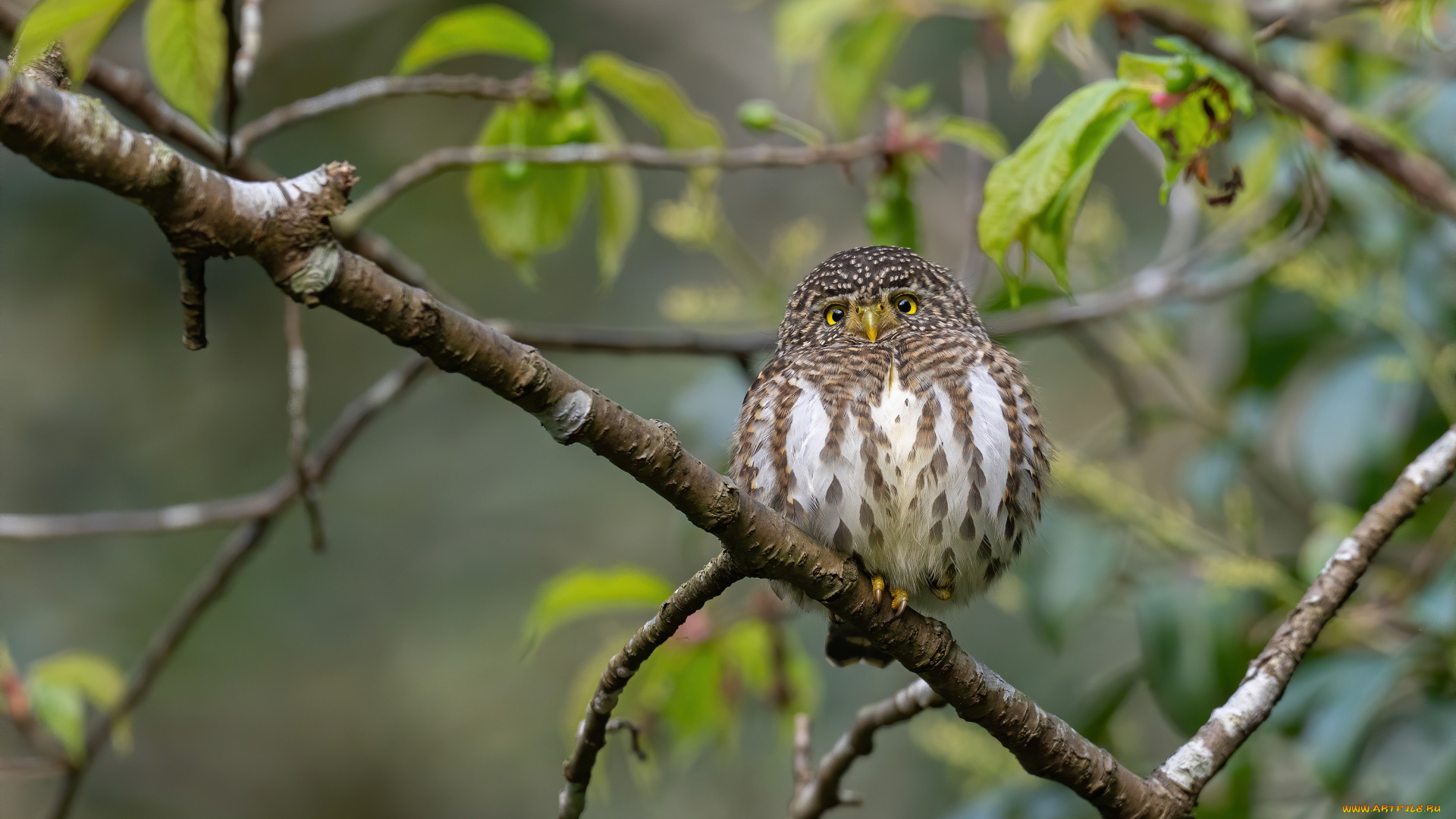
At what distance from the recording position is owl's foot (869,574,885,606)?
7.66 ft

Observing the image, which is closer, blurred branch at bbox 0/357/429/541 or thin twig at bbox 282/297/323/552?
thin twig at bbox 282/297/323/552

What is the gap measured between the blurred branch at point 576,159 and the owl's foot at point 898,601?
138 centimetres

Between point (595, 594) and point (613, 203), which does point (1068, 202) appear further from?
point (595, 594)

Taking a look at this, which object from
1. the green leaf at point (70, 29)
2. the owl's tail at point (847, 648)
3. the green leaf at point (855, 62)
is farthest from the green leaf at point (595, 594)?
the green leaf at point (70, 29)

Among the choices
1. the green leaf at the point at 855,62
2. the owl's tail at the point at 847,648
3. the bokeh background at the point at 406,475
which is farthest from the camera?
the bokeh background at the point at 406,475

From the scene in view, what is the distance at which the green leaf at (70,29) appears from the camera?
5.27 feet

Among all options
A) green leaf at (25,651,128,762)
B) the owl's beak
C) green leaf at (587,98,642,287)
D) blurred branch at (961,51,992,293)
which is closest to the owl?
the owl's beak

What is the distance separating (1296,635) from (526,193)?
2288mm

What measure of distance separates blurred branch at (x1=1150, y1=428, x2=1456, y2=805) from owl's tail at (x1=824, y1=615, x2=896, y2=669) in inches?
30.3

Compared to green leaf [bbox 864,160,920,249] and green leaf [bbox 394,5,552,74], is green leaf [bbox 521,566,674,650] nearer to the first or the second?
green leaf [bbox 864,160,920,249]

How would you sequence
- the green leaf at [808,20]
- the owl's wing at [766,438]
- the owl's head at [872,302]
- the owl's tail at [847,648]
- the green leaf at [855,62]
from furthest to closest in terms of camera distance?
the green leaf at [855,62] < the green leaf at [808,20] < the owl's head at [872,302] < the owl's tail at [847,648] < the owl's wing at [766,438]

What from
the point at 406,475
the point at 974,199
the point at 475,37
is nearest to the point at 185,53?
the point at 475,37

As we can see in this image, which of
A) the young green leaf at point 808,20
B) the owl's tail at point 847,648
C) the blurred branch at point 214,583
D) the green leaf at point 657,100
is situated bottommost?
the blurred branch at point 214,583

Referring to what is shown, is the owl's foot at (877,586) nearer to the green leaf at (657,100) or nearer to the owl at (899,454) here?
the owl at (899,454)
